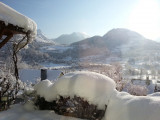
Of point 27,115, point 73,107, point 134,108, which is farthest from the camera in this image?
point 27,115

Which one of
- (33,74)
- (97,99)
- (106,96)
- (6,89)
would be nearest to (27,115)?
(6,89)

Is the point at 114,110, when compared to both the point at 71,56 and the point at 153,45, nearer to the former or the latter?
the point at 71,56

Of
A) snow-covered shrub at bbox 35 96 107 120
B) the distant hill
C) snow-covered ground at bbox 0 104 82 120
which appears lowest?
snow-covered ground at bbox 0 104 82 120

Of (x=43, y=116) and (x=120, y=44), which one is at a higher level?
(x=120, y=44)

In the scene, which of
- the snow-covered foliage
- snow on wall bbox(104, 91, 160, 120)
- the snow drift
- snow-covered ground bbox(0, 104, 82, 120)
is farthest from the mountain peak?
snow on wall bbox(104, 91, 160, 120)

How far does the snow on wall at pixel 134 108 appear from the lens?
7.39ft

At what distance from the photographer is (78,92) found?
3.63 metres

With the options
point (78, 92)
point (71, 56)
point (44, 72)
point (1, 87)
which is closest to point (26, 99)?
point (1, 87)

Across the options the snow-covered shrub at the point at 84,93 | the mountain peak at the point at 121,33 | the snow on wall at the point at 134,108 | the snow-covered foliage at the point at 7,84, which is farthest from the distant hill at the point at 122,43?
the snow on wall at the point at 134,108

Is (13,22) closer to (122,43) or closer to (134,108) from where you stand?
(134,108)

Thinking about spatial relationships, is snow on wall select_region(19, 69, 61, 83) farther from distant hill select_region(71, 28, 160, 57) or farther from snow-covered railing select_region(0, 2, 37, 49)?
distant hill select_region(71, 28, 160, 57)

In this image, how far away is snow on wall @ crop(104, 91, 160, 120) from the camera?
225 cm

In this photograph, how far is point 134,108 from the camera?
2488 millimetres

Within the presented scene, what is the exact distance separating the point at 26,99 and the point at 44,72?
8.83 m
